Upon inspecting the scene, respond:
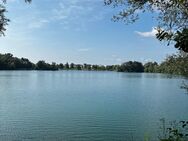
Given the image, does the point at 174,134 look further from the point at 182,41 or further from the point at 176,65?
the point at 176,65

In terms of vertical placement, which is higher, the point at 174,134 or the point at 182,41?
the point at 182,41

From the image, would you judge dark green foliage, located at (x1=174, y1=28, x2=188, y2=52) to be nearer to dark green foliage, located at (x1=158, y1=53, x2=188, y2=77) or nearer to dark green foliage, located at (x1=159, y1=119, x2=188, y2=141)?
dark green foliage, located at (x1=159, y1=119, x2=188, y2=141)

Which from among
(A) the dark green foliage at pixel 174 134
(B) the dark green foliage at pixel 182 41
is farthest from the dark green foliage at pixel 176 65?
(B) the dark green foliage at pixel 182 41

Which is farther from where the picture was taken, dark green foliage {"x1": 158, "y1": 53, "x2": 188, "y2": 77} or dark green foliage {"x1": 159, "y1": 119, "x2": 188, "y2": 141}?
dark green foliage {"x1": 158, "y1": 53, "x2": 188, "y2": 77}

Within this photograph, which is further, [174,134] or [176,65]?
[176,65]

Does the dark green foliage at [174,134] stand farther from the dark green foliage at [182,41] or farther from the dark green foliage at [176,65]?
the dark green foliage at [182,41]

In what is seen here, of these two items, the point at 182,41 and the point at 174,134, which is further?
the point at 174,134

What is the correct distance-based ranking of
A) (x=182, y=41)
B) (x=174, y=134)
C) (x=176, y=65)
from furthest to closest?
(x=176, y=65), (x=174, y=134), (x=182, y=41)

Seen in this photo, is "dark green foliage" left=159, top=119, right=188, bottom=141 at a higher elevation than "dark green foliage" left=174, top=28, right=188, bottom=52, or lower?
lower

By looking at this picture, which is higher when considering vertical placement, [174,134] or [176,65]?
[176,65]

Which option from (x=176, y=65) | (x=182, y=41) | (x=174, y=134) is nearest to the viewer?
(x=182, y=41)

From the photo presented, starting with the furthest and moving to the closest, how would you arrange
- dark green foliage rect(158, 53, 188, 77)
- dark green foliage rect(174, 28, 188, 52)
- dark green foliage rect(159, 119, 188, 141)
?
dark green foliage rect(158, 53, 188, 77) → dark green foliage rect(159, 119, 188, 141) → dark green foliage rect(174, 28, 188, 52)

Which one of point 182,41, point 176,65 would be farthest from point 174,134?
point 176,65

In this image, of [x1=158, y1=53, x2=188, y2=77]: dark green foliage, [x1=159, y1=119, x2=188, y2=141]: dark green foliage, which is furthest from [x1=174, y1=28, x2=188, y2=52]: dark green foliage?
[x1=158, y1=53, x2=188, y2=77]: dark green foliage
